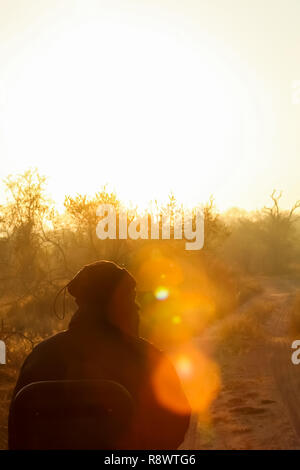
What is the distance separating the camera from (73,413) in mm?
2383

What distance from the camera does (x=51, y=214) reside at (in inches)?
950

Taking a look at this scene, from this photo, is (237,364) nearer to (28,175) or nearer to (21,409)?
(21,409)

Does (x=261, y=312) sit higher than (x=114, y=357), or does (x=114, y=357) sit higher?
(x=114, y=357)

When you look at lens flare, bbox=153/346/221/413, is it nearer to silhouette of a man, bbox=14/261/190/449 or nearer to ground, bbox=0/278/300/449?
ground, bbox=0/278/300/449

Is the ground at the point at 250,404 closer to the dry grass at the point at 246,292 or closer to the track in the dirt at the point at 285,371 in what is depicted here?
the track in the dirt at the point at 285,371

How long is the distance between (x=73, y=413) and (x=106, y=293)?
71cm

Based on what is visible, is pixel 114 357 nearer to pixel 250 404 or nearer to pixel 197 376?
pixel 250 404

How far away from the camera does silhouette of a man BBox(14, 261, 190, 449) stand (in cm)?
273

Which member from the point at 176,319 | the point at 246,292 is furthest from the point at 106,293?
the point at 246,292

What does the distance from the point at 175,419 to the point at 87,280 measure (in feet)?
2.99

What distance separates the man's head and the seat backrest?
18.8 inches

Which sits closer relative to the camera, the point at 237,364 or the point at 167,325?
the point at 237,364
